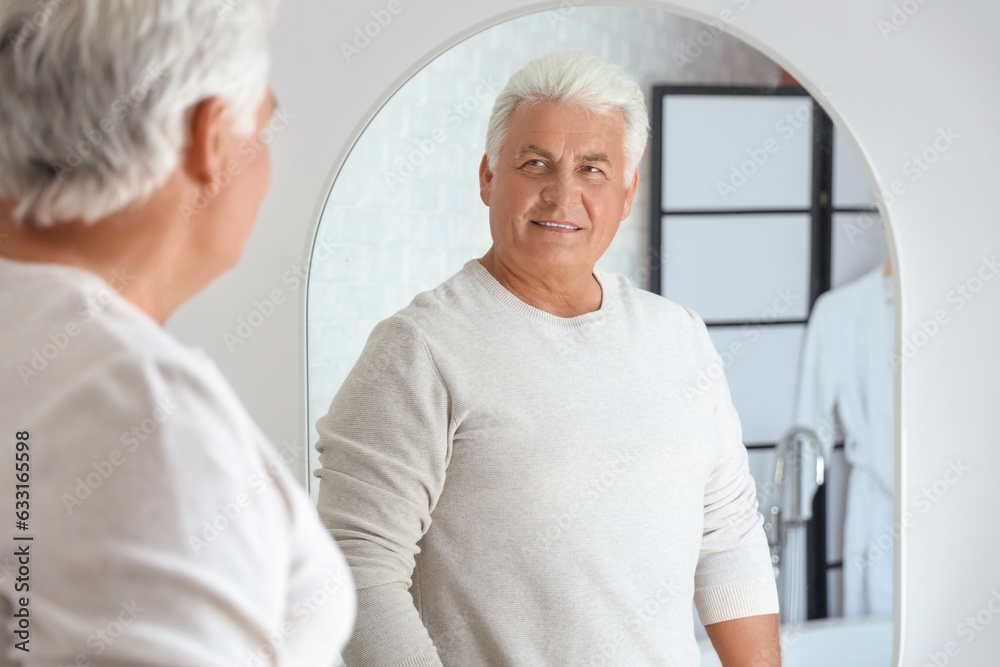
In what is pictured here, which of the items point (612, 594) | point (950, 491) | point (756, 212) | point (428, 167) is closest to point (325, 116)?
point (428, 167)

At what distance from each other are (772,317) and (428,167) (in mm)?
847

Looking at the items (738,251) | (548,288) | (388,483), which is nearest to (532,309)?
(548,288)

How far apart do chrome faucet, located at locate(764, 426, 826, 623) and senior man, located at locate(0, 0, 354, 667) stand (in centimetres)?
167

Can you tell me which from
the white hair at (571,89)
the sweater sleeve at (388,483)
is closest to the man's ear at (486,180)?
the white hair at (571,89)

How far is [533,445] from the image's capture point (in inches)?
50.6

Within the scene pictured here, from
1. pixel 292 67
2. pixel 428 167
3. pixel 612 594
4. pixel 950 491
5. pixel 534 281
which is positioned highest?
pixel 292 67

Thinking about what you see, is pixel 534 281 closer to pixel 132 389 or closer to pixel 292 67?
pixel 292 67

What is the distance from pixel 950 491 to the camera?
2.13 meters

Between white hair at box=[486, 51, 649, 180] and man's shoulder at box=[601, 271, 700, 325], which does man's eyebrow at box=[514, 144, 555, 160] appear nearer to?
white hair at box=[486, 51, 649, 180]

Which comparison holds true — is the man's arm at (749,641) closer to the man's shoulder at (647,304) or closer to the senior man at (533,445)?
the senior man at (533,445)

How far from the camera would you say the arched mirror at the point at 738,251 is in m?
1.87

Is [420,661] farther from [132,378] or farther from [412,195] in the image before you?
[412,195]

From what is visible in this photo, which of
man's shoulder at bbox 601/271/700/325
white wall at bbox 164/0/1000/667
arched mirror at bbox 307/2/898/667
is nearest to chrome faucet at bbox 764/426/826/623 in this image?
arched mirror at bbox 307/2/898/667

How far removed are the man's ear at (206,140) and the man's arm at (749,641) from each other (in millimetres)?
1245
